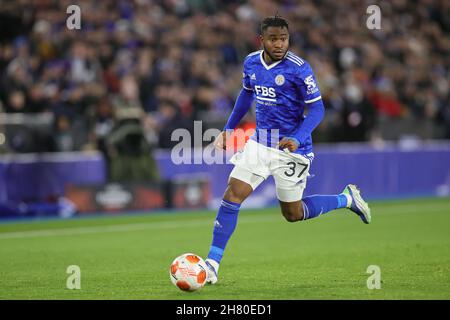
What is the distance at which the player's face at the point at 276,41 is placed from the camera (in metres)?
8.12

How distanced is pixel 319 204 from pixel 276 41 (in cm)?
179

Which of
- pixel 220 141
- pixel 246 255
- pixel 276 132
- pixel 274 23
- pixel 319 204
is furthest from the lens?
pixel 246 255

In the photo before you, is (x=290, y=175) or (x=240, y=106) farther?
(x=240, y=106)

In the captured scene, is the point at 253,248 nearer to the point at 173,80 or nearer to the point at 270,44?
the point at 270,44

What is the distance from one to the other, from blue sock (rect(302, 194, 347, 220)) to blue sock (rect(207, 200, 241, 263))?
34.5 inches

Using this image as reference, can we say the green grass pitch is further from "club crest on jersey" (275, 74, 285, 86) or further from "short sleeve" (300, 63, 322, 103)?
"club crest on jersey" (275, 74, 285, 86)

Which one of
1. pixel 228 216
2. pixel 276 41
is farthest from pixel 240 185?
pixel 276 41

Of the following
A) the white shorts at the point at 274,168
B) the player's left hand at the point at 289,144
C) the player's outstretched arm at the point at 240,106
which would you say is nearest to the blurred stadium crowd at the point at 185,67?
the player's outstretched arm at the point at 240,106

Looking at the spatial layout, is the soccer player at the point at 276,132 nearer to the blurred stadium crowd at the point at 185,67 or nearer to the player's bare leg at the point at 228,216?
the player's bare leg at the point at 228,216

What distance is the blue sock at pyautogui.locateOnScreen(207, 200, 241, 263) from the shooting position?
823cm

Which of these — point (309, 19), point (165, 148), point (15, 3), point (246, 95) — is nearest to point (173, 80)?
point (165, 148)

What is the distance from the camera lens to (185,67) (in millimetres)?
19250

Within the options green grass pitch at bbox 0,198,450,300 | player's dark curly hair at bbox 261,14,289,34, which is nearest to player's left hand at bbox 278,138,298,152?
player's dark curly hair at bbox 261,14,289,34

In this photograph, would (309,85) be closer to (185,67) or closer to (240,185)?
(240,185)
